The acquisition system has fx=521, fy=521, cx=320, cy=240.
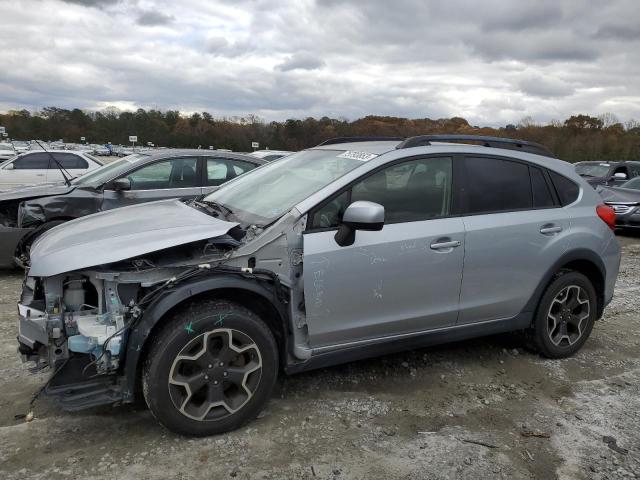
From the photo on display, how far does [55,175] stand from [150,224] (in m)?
12.0

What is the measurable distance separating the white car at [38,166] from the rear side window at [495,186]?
434 inches

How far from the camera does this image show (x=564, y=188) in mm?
4199

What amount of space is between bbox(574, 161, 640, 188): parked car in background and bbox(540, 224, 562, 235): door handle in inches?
467

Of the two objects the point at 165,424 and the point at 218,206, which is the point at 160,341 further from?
the point at 218,206

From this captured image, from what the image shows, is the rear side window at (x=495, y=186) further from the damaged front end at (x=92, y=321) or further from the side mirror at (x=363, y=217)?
the damaged front end at (x=92, y=321)

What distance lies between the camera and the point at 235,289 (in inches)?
116

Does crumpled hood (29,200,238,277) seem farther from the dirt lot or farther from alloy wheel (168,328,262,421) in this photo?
the dirt lot

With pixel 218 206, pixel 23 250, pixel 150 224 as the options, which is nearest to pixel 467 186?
pixel 218 206

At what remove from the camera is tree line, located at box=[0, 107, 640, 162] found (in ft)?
133

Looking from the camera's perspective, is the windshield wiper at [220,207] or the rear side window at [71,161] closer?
the windshield wiper at [220,207]

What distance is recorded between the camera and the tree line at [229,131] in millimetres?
40469

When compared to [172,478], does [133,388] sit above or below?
above

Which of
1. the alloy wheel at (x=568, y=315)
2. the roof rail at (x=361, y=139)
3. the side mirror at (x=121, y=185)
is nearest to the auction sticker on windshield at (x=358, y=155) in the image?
the roof rail at (x=361, y=139)

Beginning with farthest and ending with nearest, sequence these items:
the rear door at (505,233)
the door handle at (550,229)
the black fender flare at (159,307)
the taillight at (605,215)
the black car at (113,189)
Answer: the black car at (113,189)
the taillight at (605,215)
the door handle at (550,229)
the rear door at (505,233)
the black fender flare at (159,307)
